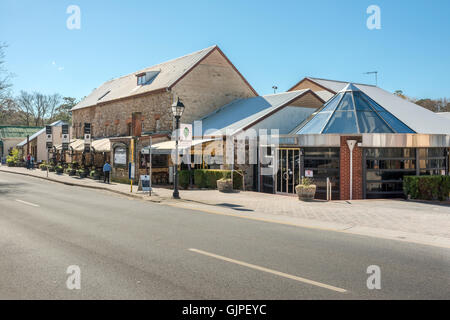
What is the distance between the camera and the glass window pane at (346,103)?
1995cm

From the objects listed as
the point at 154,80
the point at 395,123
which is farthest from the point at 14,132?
the point at 395,123

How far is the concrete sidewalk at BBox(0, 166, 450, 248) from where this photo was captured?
32.3ft

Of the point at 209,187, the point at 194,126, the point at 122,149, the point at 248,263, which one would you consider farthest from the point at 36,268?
the point at 194,126

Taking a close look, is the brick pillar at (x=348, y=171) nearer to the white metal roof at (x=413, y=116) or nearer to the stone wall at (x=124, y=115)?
the white metal roof at (x=413, y=116)

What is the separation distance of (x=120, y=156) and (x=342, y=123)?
16105 millimetres

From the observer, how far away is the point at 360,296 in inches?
200

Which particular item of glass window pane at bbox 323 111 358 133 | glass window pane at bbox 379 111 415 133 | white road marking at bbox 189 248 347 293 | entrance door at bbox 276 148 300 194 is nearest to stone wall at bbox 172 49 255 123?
entrance door at bbox 276 148 300 194

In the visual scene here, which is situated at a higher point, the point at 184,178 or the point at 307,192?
the point at 184,178

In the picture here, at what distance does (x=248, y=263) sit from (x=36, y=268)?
3.55m

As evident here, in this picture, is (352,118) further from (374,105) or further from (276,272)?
(276,272)

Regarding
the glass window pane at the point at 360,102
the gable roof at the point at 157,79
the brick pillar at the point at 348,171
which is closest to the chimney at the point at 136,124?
the gable roof at the point at 157,79

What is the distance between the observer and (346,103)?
66.7 ft

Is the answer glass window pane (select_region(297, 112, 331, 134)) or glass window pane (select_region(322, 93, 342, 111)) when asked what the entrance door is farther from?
glass window pane (select_region(322, 93, 342, 111))

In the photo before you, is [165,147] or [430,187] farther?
[165,147]
